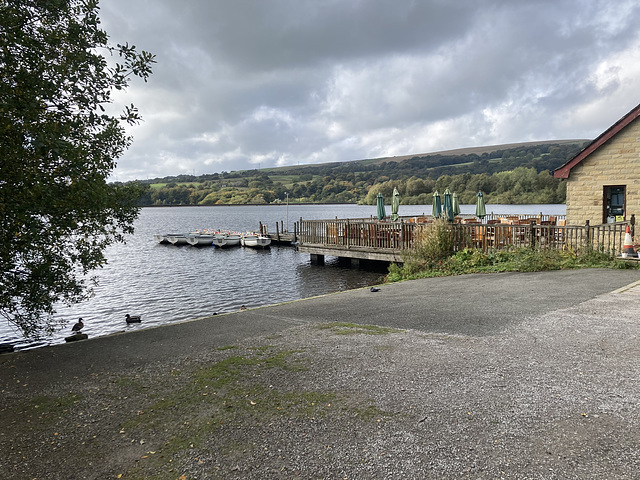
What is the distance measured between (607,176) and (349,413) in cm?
1581

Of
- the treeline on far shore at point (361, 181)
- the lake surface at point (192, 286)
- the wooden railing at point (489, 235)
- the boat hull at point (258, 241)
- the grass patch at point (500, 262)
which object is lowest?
the lake surface at point (192, 286)

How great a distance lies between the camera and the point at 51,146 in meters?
5.35

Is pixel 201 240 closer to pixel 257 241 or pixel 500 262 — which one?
pixel 257 241

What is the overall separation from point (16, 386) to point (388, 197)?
106636mm

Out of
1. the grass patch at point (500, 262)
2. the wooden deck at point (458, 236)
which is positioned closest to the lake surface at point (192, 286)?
the wooden deck at point (458, 236)

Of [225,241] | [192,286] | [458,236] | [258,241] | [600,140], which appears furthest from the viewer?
[225,241]

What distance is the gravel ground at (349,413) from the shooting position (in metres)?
3.25

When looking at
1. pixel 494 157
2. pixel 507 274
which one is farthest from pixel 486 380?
pixel 494 157

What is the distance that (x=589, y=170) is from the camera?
52.2 feet

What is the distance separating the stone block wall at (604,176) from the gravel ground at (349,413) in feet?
36.7

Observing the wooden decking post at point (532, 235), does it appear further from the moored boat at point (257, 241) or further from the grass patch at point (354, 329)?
the moored boat at point (257, 241)

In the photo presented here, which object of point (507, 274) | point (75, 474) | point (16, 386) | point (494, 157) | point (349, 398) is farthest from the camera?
point (494, 157)

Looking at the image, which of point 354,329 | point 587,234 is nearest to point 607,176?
point 587,234

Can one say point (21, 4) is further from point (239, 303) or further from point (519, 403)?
point (239, 303)
